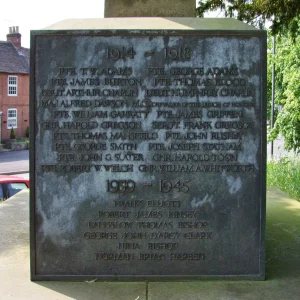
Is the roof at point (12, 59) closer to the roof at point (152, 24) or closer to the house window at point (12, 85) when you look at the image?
the house window at point (12, 85)

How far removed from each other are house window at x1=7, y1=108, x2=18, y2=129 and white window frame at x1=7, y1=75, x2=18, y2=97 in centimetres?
142

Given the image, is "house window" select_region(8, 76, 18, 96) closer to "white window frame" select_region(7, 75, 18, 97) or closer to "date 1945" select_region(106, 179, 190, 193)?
"white window frame" select_region(7, 75, 18, 97)

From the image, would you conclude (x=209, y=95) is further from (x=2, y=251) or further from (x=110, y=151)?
(x=2, y=251)

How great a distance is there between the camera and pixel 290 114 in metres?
17.2

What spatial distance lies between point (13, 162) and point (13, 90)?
12.7m

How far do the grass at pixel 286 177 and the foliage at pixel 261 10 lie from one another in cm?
316

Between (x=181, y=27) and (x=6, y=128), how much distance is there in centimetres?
4410

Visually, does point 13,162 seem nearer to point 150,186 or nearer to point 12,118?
point 12,118

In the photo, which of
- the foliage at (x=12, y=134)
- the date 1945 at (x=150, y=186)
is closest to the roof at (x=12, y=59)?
the foliage at (x=12, y=134)

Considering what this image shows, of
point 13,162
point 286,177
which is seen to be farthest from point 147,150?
point 13,162

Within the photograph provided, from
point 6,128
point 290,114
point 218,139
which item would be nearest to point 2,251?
point 218,139

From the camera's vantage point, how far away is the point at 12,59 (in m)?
47.9

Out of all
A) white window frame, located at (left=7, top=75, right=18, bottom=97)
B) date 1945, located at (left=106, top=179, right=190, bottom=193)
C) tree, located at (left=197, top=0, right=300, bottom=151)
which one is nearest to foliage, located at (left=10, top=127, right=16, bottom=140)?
white window frame, located at (left=7, top=75, right=18, bottom=97)

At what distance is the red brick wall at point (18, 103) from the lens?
46.1 meters
